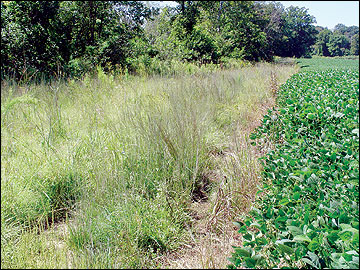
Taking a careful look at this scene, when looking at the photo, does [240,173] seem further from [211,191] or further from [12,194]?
[12,194]

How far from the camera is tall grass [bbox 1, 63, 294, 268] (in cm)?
141

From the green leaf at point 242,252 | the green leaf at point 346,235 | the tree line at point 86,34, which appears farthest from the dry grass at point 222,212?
the tree line at point 86,34

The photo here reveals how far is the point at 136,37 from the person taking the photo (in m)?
8.66

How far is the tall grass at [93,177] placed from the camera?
4.63 feet

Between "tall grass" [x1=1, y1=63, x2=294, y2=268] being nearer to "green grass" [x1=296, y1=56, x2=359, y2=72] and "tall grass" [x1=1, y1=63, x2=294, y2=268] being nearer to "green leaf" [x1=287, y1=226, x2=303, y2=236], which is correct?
"green leaf" [x1=287, y1=226, x2=303, y2=236]

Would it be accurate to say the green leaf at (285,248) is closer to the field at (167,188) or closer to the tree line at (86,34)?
the field at (167,188)

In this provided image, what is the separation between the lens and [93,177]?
2209mm

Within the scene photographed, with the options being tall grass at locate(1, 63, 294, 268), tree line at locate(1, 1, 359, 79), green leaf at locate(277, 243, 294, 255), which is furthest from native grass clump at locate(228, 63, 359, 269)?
tree line at locate(1, 1, 359, 79)

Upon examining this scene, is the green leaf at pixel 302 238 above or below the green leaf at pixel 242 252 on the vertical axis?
above

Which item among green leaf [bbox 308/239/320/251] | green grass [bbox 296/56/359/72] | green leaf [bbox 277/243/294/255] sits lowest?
green leaf [bbox 277/243/294/255]

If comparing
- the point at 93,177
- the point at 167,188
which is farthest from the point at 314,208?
the point at 93,177

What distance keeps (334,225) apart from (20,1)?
7.72 metres

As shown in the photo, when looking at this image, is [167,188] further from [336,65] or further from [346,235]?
[336,65]

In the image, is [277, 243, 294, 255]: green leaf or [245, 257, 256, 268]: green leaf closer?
[245, 257, 256, 268]: green leaf
